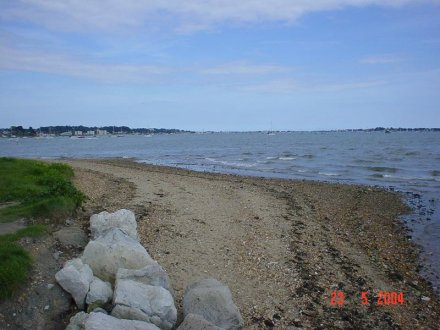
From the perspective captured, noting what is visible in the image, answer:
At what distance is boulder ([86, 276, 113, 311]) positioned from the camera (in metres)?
6.07

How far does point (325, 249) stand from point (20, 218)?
7.49 m

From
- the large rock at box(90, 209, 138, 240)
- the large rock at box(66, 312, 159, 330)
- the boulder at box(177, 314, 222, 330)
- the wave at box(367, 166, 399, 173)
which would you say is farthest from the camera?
the wave at box(367, 166, 399, 173)

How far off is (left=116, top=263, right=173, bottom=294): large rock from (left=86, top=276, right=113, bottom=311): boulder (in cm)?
27

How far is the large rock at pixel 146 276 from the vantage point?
248 inches

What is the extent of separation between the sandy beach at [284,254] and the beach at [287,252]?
0.02 meters

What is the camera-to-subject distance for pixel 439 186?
23641 millimetres

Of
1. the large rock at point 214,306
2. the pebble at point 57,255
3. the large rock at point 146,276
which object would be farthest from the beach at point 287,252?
the pebble at point 57,255

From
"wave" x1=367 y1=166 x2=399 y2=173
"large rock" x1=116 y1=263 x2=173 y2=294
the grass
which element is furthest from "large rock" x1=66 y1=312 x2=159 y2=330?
"wave" x1=367 y1=166 x2=399 y2=173

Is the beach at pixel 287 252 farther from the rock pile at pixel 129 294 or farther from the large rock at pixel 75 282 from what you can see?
the large rock at pixel 75 282

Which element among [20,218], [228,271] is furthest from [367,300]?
[20,218]

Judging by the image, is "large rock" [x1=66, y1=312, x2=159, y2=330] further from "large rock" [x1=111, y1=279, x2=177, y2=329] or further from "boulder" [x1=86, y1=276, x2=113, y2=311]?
"boulder" [x1=86, y1=276, x2=113, y2=311]

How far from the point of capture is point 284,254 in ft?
31.4

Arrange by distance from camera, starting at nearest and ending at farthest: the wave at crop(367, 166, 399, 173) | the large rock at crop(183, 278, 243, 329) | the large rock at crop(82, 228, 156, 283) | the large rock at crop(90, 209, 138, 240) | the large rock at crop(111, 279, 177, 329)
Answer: the large rock at crop(111, 279, 177, 329) < the large rock at crop(183, 278, 243, 329) < the large rock at crop(82, 228, 156, 283) < the large rock at crop(90, 209, 138, 240) < the wave at crop(367, 166, 399, 173)
